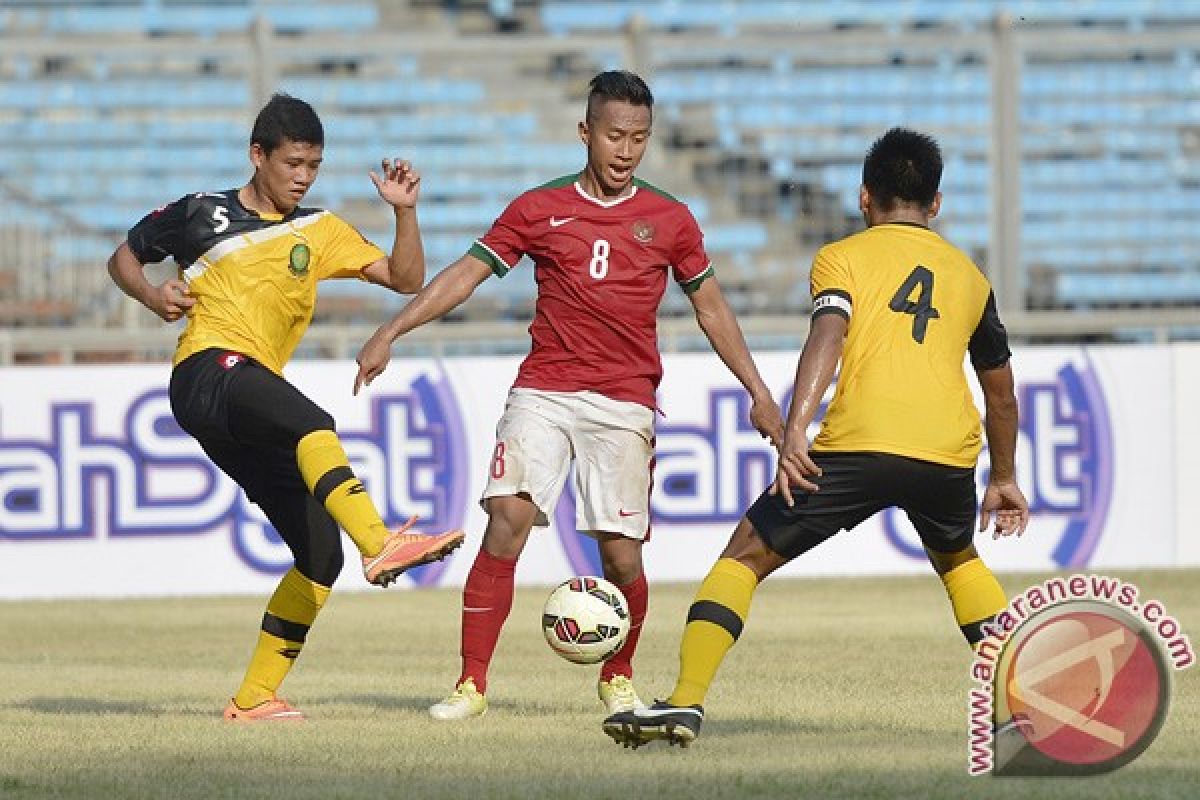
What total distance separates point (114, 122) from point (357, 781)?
11.8m

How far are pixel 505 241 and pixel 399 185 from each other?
1.36ft

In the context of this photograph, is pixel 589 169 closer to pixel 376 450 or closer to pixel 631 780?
pixel 631 780

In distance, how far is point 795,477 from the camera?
6.98 m

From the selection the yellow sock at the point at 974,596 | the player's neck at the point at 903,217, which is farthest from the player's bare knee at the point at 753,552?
the player's neck at the point at 903,217

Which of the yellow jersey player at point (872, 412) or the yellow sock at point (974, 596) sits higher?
the yellow jersey player at point (872, 412)

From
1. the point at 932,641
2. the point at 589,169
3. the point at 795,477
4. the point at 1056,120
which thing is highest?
the point at 1056,120

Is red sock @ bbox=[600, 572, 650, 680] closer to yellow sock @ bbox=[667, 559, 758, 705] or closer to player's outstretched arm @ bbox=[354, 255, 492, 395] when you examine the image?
player's outstretched arm @ bbox=[354, 255, 492, 395]

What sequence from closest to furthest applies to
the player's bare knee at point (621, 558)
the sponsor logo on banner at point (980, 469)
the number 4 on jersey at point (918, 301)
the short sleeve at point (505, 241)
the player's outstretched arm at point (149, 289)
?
the number 4 on jersey at point (918, 301)
the player's outstretched arm at point (149, 289)
the short sleeve at point (505, 241)
the player's bare knee at point (621, 558)
the sponsor logo on banner at point (980, 469)

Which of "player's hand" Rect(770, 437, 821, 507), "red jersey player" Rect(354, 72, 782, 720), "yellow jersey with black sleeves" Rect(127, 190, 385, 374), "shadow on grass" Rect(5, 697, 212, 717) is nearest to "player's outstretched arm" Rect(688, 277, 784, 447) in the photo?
"red jersey player" Rect(354, 72, 782, 720)

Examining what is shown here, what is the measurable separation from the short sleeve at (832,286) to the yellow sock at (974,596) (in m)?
1.00

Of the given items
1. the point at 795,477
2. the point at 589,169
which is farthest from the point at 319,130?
the point at 795,477
